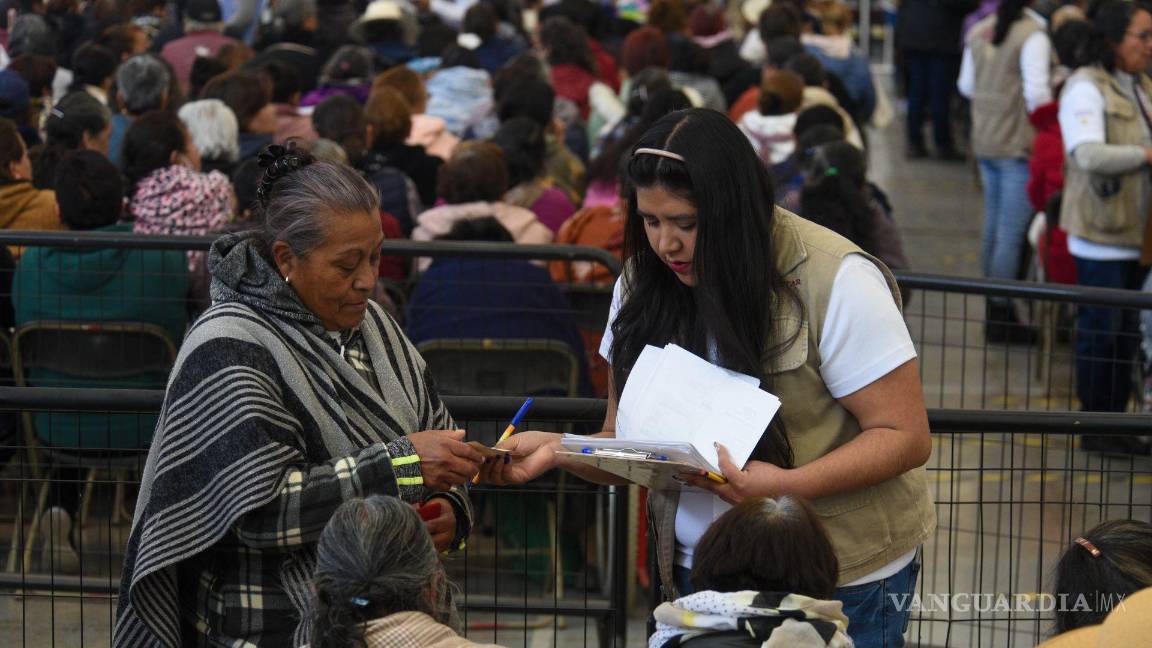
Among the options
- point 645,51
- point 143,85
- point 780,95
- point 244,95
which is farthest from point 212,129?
point 645,51

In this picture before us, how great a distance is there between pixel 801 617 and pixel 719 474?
44 centimetres

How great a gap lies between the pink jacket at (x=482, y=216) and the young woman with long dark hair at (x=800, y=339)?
12.3 feet

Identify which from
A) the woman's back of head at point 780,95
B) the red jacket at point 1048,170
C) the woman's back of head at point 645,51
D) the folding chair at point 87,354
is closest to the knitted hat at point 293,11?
the woman's back of head at point 645,51

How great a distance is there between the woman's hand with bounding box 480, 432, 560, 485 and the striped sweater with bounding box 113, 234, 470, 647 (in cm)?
26

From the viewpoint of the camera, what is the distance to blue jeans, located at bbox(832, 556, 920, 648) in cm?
299

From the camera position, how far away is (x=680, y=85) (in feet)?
34.1

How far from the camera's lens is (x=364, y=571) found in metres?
2.46

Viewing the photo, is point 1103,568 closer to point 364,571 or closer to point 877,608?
point 877,608

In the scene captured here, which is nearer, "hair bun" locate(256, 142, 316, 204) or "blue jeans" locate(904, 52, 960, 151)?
"hair bun" locate(256, 142, 316, 204)

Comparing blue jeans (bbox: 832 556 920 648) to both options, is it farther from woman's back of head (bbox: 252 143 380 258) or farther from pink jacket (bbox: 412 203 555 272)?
pink jacket (bbox: 412 203 555 272)

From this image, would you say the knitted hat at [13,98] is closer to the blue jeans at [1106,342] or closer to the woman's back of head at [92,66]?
the woman's back of head at [92,66]

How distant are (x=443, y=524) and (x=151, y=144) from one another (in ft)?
13.9

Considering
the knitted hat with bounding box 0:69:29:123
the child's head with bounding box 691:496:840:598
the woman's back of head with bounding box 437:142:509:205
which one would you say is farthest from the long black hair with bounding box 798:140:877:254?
the knitted hat with bounding box 0:69:29:123

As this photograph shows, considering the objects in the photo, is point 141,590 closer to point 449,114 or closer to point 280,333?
point 280,333
